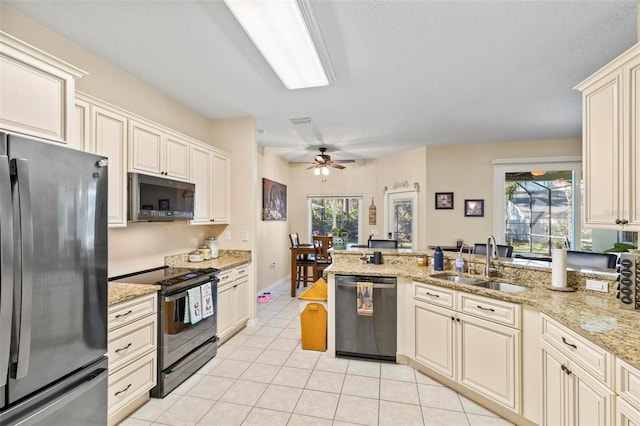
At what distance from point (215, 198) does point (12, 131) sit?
89.7 inches

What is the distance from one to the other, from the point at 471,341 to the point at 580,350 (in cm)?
89

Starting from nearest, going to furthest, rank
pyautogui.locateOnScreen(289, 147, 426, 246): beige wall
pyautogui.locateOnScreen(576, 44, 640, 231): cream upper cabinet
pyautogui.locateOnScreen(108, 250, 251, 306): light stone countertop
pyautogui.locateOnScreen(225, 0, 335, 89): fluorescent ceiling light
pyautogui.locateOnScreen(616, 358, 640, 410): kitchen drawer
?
pyautogui.locateOnScreen(616, 358, 640, 410): kitchen drawer, pyautogui.locateOnScreen(576, 44, 640, 231): cream upper cabinet, pyautogui.locateOnScreen(225, 0, 335, 89): fluorescent ceiling light, pyautogui.locateOnScreen(108, 250, 251, 306): light stone countertop, pyautogui.locateOnScreen(289, 147, 426, 246): beige wall

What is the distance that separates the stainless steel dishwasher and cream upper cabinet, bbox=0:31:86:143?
7.96ft

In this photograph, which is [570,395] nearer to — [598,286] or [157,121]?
[598,286]

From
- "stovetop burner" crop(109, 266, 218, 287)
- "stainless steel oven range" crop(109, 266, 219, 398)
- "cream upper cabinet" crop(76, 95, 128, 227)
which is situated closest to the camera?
"cream upper cabinet" crop(76, 95, 128, 227)

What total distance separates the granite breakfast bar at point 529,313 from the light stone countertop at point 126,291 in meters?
1.60

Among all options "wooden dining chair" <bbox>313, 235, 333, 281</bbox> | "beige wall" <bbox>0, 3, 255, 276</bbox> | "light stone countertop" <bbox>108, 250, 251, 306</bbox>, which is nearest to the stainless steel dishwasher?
"light stone countertop" <bbox>108, 250, 251, 306</bbox>

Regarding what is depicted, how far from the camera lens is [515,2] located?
1.87 m

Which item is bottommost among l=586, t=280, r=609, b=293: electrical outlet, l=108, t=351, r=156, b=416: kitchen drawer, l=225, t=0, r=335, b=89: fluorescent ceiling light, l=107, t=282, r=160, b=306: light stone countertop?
l=108, t=351, r=156, b=416: kitchen drawer

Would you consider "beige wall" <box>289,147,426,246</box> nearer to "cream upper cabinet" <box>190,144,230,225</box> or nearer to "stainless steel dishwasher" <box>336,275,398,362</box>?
"cream upper cabinet" <box>190,144,230,225</box>

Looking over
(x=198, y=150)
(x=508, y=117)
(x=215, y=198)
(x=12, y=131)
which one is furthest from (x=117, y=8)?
(x=508, y=117)

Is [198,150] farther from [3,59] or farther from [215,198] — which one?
[3,59]

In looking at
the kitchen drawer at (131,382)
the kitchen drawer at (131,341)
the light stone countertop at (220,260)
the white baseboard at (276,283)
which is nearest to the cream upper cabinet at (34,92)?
the kitchen drawer at (131,341)

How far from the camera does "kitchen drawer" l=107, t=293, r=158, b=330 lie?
196 centimetres
